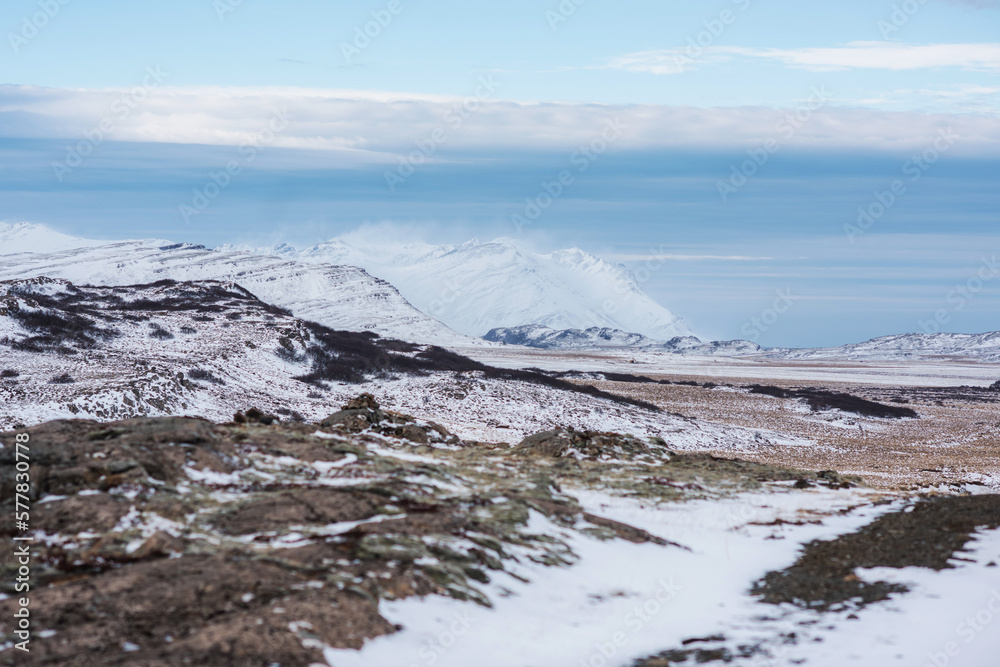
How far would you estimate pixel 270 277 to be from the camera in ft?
566

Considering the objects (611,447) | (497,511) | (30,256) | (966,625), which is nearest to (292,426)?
(497,511)

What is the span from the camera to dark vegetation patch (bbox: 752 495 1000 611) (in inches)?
559

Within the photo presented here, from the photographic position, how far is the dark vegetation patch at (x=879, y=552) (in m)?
14.2

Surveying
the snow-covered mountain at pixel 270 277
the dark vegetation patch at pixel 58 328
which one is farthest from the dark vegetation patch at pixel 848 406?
the snow-covered mountain at pixel 270 277

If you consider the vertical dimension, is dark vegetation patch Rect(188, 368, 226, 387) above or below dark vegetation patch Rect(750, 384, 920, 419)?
above

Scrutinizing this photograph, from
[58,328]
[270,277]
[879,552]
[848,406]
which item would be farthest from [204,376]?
[270,277]

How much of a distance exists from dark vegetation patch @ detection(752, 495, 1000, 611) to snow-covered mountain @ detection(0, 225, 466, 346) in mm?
134905

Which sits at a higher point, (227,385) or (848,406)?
(227,385)

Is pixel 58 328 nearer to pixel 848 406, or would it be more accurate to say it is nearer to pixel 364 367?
pixel 364 367

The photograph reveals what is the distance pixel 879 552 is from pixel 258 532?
40.5 feet

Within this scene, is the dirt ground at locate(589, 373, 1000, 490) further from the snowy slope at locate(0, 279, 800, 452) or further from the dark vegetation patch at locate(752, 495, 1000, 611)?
the dark vegetation patch at locate(752, 495, 1000, 611)

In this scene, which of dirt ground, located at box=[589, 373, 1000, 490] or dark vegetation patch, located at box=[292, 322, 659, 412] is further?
dark vegetation patch, located at box=[292, 322, 659, 412]

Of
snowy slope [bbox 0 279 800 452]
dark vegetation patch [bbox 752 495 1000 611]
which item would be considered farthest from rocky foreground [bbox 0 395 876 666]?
snowy slope [bbox 0 279 800 452]

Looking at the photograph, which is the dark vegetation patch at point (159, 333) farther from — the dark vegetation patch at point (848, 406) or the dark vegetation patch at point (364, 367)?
the dark vegetation patch at point (848, 406)
